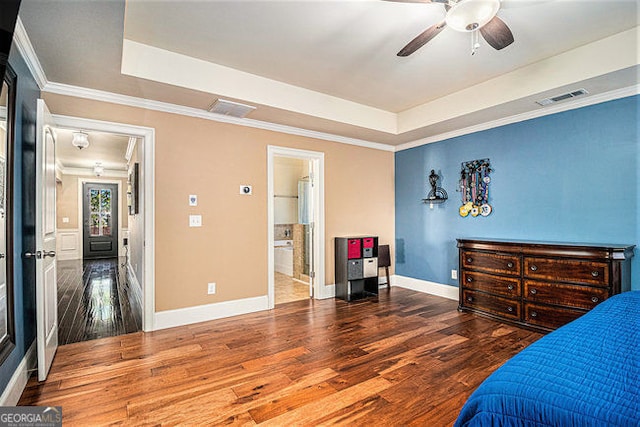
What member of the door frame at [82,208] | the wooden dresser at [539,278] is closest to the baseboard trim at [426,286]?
the wooden dresser at [539,278]

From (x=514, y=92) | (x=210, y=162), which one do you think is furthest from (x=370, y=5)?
(x=210, y=162)

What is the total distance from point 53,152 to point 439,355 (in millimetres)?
3810

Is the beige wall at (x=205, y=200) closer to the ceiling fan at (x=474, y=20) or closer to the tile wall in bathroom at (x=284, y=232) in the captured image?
the ceiling fan at (x=474, y=20)

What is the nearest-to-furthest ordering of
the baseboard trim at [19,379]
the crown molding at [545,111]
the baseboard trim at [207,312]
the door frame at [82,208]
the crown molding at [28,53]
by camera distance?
the baseboard trim at [19,379]
the crown molding at [28,53]
the crown molding at [545,111]
the baseboard trim at [207,312]
the door frame at [82,208]

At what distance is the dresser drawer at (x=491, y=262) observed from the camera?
352 cm

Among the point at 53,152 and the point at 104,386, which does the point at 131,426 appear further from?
the point at 53,152

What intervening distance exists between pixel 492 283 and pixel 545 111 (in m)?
2.02

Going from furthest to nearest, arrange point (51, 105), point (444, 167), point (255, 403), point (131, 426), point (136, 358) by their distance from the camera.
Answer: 1. point (444, 167)
2. point (51, 105)
3. point (136, 358)
4. point (255, 403)
5. point (131, 426)

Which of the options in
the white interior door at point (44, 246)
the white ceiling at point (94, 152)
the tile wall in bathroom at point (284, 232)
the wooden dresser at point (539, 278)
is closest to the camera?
the white interior door at point (44, 246)

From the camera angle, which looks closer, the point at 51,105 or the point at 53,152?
the point at 53,152

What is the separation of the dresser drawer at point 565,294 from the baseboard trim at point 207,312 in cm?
298

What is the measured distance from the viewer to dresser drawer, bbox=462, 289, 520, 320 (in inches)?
139

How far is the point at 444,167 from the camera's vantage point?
15.7 ft

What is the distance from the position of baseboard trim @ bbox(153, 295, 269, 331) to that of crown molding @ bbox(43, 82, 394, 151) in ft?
7.11
